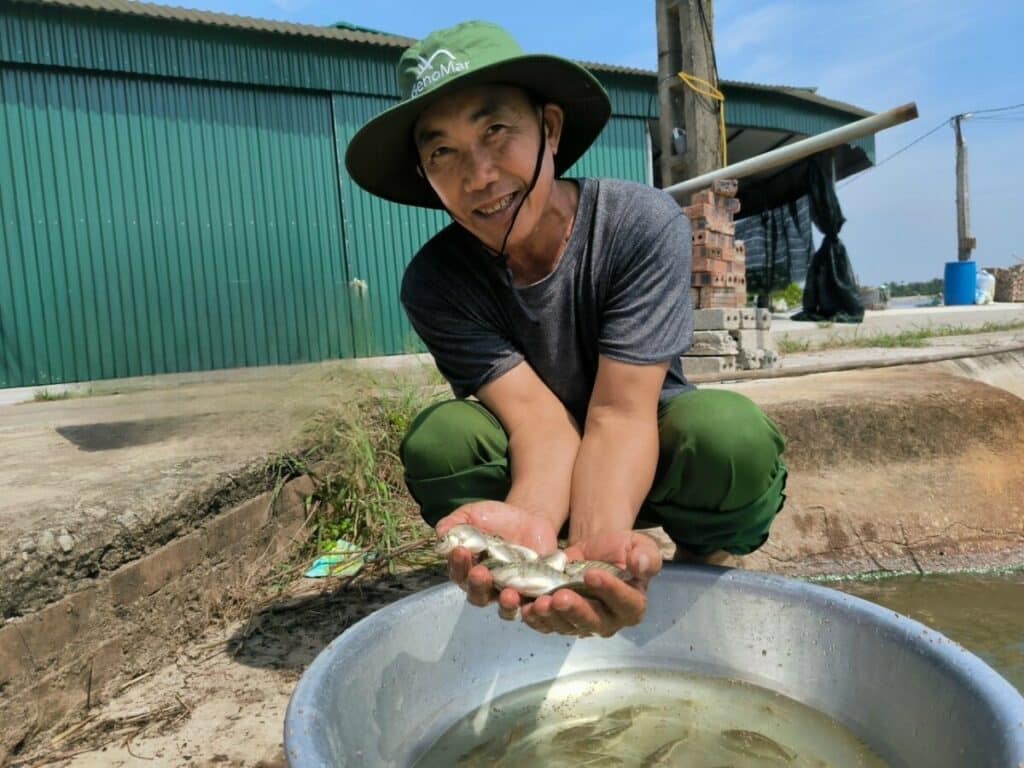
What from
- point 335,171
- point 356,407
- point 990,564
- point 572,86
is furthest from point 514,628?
point 335,171

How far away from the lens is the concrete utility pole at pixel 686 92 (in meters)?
4.78

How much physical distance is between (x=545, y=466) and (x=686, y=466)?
0.95 feet

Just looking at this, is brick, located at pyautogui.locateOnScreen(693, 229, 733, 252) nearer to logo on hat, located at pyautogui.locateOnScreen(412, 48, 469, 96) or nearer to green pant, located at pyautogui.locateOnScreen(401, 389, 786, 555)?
green pant, located at pyautogui.locateOnScreen(401, 389, 786, 555)

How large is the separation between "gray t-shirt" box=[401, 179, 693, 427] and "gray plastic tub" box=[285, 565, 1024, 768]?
50 centimetres

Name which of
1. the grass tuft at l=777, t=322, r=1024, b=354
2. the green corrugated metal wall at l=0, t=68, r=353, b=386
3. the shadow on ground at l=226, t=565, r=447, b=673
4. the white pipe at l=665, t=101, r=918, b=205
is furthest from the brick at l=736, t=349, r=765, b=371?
the shadow on ground at l=226, t=565, r=447, b=673

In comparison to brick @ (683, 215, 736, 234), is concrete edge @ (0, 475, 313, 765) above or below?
below

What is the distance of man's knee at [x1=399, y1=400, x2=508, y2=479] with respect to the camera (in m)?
1.60

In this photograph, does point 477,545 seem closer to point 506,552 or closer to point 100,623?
point 506,552

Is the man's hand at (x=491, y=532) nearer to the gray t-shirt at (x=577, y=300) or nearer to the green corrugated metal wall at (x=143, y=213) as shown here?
the gray t-shirt at (x=577, y=300)

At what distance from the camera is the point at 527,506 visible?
1.44 meters

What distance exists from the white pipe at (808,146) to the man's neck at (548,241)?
2.42 metres

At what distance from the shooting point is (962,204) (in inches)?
658

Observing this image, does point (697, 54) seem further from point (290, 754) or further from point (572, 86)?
point (290, 754)

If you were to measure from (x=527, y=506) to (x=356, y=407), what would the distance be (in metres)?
1.51
